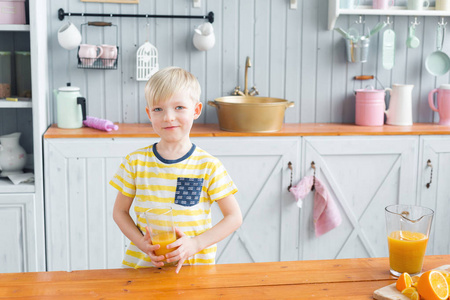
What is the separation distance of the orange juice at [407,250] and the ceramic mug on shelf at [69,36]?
2064 mm

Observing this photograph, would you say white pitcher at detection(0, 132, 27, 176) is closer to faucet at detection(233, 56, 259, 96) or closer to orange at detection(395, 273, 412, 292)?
faucet at detection(233, 56, 259, 96)

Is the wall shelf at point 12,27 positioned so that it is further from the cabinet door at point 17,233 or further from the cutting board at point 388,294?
the cutting board at point 388,294

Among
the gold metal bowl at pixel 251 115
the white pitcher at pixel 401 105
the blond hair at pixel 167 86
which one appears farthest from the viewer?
the white pitcher at pixel 401 105

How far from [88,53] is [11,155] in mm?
630

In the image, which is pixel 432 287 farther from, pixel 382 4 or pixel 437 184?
pixel 382 4

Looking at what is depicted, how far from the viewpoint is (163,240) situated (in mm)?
1272

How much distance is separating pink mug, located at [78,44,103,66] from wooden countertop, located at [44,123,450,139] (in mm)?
349

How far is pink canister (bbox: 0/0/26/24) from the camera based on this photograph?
2.62 m

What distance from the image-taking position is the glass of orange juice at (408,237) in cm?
123

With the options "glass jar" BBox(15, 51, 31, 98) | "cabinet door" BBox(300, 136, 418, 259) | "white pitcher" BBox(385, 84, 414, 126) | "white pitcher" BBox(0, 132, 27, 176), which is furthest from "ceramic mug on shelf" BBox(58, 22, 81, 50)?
"white pitcher" BBox(385, 84, 414, 126)

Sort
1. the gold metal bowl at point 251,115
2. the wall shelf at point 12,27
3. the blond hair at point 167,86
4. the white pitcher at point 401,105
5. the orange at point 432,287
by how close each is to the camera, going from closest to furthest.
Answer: the orange at point 432,287 → the blond hair at point 167,86 → the wall shelf at point 12,27 → the gold metal bowl at point 251,115 → the white pitcher at point 401,105

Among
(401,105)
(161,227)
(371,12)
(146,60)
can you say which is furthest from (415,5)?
(161,227)

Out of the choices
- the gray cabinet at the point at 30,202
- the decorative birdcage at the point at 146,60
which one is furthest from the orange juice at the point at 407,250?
the decorative birdcage at the point at 146,60

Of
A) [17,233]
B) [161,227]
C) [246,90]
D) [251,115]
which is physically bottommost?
[17,233]
